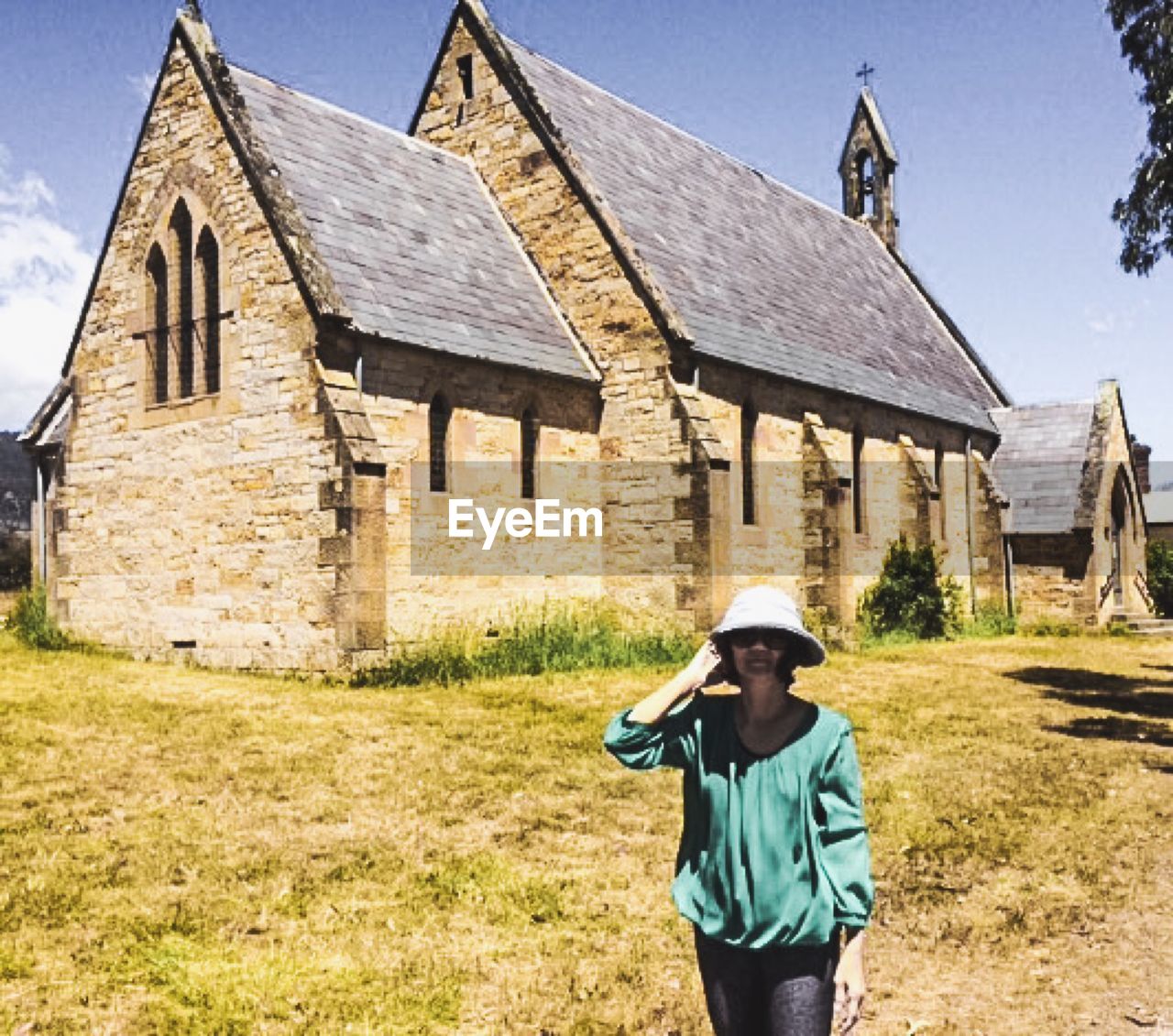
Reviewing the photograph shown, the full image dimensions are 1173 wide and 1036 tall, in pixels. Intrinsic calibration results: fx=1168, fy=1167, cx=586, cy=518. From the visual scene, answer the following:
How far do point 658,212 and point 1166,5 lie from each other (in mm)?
11063

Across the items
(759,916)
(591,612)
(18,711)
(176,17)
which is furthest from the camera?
(591,612)

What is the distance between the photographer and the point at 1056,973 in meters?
6.00

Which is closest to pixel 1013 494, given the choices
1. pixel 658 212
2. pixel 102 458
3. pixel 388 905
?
pixel 658 212

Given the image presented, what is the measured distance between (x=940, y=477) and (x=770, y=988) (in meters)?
28.5

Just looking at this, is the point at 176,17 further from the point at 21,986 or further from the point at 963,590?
the point at 963,590

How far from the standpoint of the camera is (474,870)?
7641 millimetres

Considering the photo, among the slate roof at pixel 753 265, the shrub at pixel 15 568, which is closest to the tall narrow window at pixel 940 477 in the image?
the slate roof at pixel 753 265

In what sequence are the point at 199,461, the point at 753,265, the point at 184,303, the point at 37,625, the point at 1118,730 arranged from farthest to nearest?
the point at 753,265, the point at 37,625, the point at 184,303, the point at 199,461, the point at 1118,730

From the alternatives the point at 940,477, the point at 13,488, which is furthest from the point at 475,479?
the point at 13,488

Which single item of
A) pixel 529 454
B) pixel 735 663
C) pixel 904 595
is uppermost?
pixel 529 454
